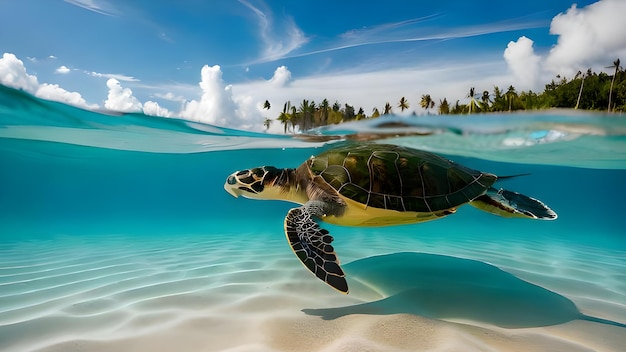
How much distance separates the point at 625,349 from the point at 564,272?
10.5ft

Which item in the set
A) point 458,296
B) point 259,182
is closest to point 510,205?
point 458,296

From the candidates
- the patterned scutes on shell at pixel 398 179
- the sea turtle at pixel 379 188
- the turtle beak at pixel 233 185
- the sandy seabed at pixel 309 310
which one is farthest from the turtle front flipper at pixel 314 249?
the turtle beak at pixel 233 185

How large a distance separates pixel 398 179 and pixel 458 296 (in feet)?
4.63

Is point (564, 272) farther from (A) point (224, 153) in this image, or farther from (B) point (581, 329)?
(A) point (224, 153)

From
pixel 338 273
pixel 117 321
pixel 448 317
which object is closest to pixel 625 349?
pixel 448 317

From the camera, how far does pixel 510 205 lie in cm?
388

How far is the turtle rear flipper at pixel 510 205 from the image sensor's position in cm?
373

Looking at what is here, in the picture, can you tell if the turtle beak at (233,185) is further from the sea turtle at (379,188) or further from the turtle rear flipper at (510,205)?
the turtle rear flipper at (510,205)

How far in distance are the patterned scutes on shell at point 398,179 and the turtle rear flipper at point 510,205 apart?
0.67 ft

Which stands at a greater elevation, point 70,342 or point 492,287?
point 70,342

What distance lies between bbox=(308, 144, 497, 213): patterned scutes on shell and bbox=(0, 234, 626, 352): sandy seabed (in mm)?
915

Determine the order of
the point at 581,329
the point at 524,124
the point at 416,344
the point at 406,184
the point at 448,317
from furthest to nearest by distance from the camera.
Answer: the point at 524,124, the point at 406,184, the point at 448,317, the point at 581,329, the point at 416,344

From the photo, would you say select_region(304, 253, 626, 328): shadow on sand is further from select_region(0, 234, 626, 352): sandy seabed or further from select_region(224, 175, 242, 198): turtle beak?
select_region(224, 175, 242, 198): turtle beak

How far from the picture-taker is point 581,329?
220cm
